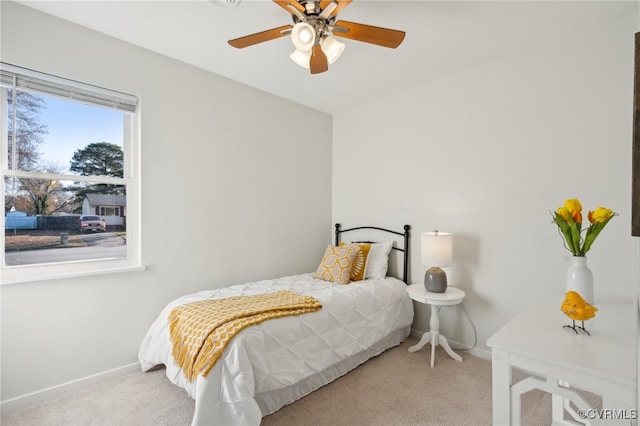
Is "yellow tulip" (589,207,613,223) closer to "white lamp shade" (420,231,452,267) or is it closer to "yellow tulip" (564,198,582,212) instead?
"yellow tulip" (564,198,582,212)

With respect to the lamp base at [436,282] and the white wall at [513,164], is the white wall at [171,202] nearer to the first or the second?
the white wall at [513,164]

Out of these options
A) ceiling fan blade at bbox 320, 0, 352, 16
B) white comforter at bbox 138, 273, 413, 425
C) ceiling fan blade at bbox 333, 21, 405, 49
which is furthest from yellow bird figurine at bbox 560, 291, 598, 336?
ceiling fan blade at bbox 320, 0, 352, 16

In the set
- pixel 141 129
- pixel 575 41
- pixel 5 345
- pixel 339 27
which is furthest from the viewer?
pixel 141 129

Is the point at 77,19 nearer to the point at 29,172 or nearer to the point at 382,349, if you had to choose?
the point at 29,172

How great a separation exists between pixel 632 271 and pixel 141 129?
3795 mm

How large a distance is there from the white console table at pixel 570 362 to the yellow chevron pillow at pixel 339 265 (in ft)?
5.52

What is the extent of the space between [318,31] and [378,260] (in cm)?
228

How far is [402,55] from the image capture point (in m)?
2.63

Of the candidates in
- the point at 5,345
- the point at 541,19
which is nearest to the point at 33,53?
the point at 5,345

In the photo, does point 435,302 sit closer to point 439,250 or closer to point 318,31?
point 439,250

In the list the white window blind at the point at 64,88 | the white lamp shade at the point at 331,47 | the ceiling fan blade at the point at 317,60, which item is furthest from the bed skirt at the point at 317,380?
the white window blind at the point at 64,88

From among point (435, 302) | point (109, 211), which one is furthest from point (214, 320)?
point (435, 302)

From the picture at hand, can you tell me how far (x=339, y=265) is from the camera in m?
3.09

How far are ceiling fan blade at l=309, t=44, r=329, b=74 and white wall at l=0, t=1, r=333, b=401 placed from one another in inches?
52.4
